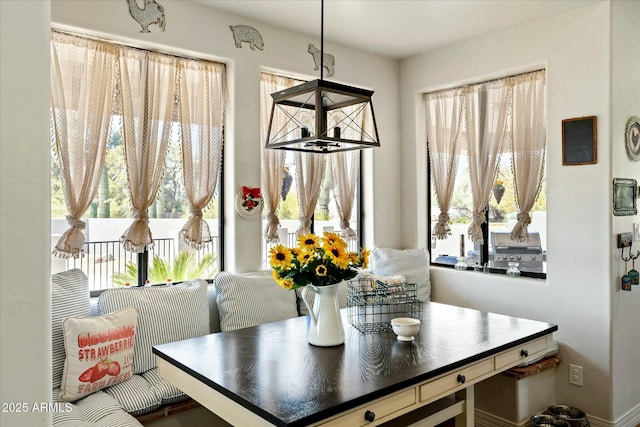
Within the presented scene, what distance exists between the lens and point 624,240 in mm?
3123

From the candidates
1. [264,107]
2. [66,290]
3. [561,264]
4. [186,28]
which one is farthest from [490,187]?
[66,290]

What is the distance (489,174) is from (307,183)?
156 centimetres

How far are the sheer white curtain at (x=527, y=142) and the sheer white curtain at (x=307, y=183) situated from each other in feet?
5.33

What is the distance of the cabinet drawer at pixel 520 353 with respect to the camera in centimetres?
213

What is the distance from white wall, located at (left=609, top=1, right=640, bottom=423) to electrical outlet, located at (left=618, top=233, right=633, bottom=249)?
0.04 metres

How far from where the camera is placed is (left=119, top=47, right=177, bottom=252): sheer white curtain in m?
2.96

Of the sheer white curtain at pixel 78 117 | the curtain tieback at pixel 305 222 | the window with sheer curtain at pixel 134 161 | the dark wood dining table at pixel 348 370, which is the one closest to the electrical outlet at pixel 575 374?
the dark wood dining table at pixel 348 370

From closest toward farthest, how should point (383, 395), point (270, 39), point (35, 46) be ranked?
point (35, 46) → point (383, 395) → point (270, 39)

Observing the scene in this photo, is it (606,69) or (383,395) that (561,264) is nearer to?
(606,69)

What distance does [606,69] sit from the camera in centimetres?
305

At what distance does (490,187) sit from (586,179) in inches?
31.7

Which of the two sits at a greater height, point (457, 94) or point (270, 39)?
point (270, 39)

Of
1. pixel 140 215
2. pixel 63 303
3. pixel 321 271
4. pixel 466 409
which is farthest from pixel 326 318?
pixel 140 215

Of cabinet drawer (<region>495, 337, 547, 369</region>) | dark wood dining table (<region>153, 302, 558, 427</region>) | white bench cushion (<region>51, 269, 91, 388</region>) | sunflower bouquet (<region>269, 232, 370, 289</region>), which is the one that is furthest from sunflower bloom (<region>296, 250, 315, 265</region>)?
white bench cushion (<region>51, 269, 91, 388</region>)
